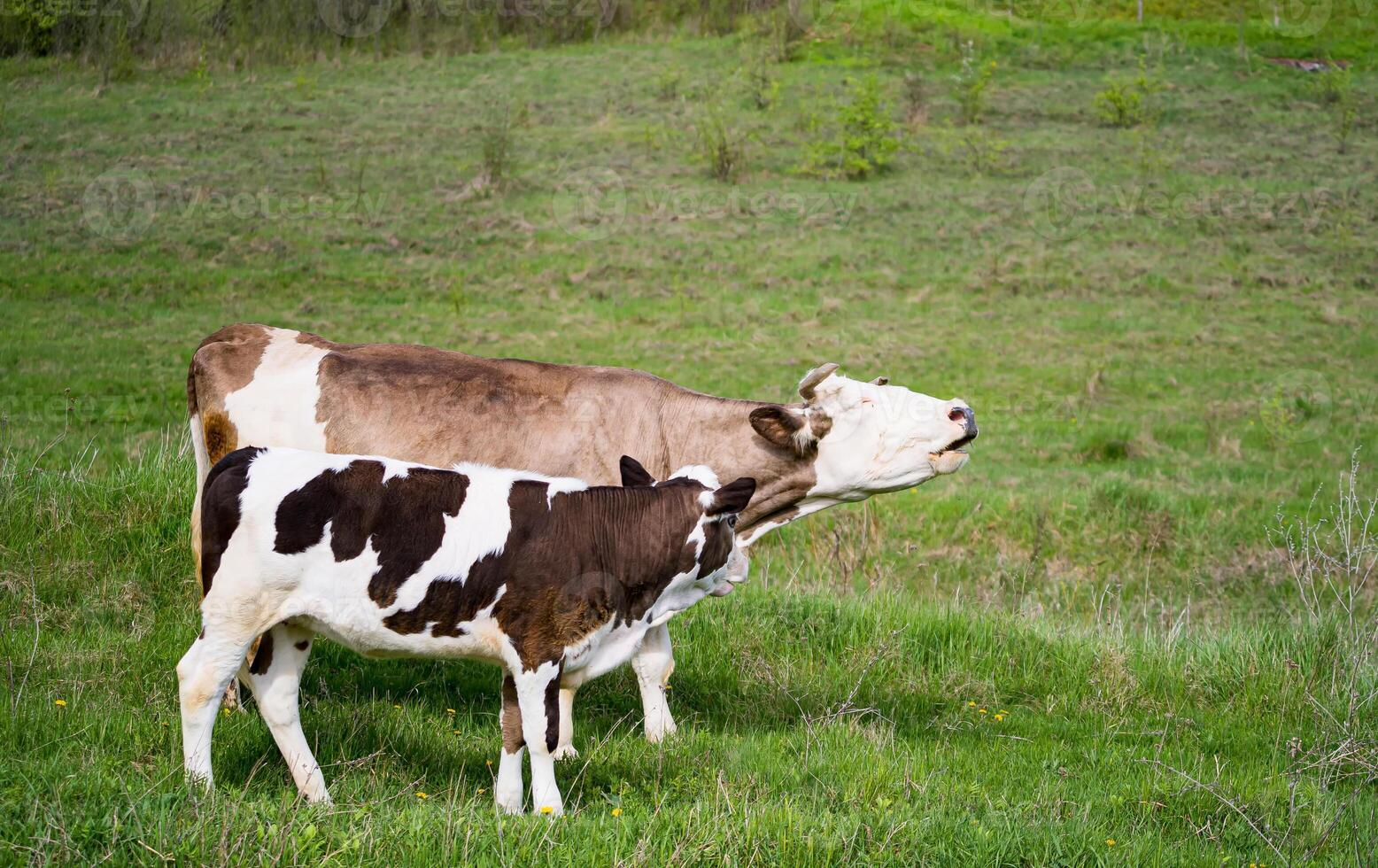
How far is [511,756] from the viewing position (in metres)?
5.70

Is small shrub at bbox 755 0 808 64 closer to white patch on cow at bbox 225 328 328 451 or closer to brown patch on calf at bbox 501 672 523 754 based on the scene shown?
white patch on cow at bbox 225 328 328 451

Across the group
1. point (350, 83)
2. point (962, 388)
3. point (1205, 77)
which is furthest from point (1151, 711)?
point (1205, 77)

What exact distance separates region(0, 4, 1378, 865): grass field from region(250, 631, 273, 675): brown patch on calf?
0.50 metres

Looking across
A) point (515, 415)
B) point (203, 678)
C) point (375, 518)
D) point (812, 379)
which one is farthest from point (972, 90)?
point (203, 678)

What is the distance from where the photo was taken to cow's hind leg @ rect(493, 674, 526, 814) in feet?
18.6

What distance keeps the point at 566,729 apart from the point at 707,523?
1.27 m

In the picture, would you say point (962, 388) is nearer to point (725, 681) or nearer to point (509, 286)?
point (509, 286)

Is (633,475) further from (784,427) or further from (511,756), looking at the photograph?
(511,756)

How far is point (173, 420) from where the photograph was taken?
680 inches

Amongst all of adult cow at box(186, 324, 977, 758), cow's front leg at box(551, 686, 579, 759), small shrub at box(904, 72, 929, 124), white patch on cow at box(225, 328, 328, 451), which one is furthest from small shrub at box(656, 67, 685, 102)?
cow's front leg at box(551, 686, 579, 759)

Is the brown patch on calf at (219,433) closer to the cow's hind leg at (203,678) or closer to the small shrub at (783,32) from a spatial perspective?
the cow's hind leg at (203,678)

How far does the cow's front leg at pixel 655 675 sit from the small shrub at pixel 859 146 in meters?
29.8

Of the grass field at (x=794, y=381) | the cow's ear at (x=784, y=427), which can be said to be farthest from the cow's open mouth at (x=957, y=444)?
the grass field at (x=794, y=381)

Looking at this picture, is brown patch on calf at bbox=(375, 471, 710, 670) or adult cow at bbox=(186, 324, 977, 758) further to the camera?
adult cow at bbox=(186, 324, 977, 758)
